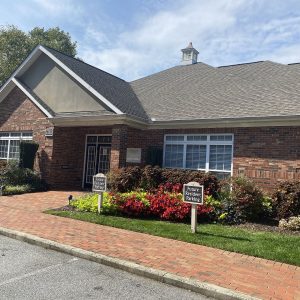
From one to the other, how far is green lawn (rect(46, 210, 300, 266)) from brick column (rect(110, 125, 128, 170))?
439 cm

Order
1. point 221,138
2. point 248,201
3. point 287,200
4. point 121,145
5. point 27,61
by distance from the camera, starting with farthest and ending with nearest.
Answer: point 27,61
point 121,145
point 221,138
point 248,201
point 287,200

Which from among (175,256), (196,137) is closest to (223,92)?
(196,137)

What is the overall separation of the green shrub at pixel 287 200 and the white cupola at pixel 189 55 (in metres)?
14.9

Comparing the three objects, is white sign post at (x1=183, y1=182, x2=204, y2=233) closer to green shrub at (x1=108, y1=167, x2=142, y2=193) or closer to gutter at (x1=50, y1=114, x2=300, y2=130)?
green shrub at (x1=108, y1=167, x2=142, y2=193)

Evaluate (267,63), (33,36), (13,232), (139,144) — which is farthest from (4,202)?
(33,36)

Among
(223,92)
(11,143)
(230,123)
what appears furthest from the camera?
(11,143)

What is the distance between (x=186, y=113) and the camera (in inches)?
593

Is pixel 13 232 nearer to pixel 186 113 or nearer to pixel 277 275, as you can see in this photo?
pixel 277 275

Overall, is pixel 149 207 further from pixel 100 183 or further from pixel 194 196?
pixel 194 196

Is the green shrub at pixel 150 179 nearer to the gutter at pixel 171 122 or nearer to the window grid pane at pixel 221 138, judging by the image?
the gutter at pixel 171 122

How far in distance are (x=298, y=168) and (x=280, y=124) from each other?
1634 mm

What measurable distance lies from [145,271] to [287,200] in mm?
5678

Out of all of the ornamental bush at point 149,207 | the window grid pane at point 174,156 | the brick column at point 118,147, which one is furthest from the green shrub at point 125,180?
the window grid pane at point 174,156

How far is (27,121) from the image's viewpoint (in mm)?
17531
